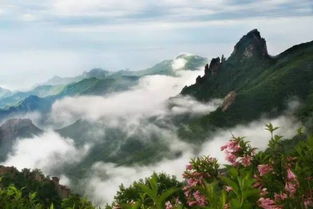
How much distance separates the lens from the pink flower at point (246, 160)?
14.3 m

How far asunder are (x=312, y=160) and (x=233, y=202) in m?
5.69

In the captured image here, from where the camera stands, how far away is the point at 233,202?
7.57 metres

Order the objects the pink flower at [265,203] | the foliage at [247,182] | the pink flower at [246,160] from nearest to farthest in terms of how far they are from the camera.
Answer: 1. the foliage at [247,182]
2. the pink flower at [265,203]
3. the pink flower at [246,160]

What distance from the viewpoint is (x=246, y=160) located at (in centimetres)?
1443

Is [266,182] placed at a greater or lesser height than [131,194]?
lesser

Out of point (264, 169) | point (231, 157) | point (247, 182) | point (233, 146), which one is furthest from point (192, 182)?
point (247, 182)

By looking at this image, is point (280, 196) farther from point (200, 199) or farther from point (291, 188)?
point (200, 199)

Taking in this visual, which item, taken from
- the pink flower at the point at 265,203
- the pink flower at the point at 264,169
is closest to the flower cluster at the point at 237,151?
the pink flower at the point at 264,169

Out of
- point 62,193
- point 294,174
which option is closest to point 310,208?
point 294,174

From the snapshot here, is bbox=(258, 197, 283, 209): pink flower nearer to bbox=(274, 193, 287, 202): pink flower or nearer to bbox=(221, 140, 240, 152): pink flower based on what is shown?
bbox=(274, 193, 287, 202): pink flower

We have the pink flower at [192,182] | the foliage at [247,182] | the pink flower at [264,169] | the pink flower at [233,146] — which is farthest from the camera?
the pink flower at [233,146]

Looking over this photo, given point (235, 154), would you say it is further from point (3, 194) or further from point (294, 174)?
point (3, 194)

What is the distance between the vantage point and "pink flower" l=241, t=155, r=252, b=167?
1435 cm

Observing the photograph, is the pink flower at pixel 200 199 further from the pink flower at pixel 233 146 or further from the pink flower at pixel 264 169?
the pink flower at pixel 233 146
